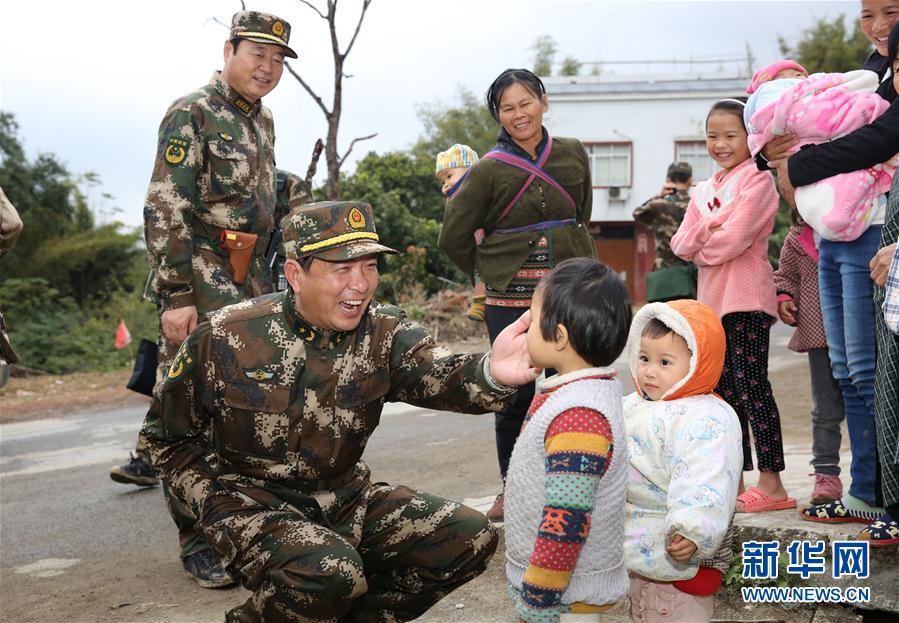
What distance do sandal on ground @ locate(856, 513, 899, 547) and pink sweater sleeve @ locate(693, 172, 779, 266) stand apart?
127 cm

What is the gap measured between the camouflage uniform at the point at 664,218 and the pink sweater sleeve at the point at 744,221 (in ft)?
4.94

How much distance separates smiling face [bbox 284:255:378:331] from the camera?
320 centimetres

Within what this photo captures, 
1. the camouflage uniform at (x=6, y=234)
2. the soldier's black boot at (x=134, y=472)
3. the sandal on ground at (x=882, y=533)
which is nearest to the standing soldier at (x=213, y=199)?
the camouflage uniform at (x=6, y=234)

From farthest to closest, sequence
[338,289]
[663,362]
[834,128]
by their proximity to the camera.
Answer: [834,128]
[338,289]
[663,362]

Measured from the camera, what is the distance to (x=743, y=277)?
4.25 m

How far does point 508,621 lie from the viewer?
A: 372 cm

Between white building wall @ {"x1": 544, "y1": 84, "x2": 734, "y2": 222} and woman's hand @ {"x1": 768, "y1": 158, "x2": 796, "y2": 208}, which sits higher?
white building wall @ {"x1": 544, "y1": 84, "x2": 734, "y2": 222}

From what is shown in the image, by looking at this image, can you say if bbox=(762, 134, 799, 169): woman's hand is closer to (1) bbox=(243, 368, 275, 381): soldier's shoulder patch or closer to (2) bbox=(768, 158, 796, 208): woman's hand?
(2) bbox=(768, 158, 796, 208): woman's hand

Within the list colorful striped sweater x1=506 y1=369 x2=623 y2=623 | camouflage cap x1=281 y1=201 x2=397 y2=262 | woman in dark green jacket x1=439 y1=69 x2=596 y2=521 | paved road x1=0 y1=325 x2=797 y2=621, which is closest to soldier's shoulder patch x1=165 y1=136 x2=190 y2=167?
woman in dark green jacket x1=439 y1=69 x2=596 y2=521

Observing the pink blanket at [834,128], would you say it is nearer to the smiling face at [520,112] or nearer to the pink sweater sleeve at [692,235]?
the pink sweater sleeve at [692,235]

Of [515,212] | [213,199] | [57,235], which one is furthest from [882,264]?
[57,235]

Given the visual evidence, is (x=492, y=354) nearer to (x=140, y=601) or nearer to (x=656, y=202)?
(x=140, y=601)

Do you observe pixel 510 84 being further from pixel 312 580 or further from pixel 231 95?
pixel 312 580

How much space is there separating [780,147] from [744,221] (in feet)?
1.23
